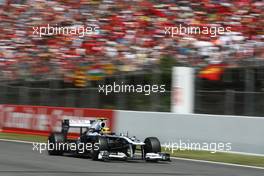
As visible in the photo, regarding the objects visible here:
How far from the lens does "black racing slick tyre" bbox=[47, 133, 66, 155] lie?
1063cm

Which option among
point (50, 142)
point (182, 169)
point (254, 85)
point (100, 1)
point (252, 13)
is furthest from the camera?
point (100, 1)

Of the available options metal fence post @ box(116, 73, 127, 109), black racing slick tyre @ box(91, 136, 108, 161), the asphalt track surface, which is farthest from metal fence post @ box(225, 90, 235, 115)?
black racing slick tyre @ box(91, 136, 108, 161)

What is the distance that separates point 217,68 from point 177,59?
1795 mm

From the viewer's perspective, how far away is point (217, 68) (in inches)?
560

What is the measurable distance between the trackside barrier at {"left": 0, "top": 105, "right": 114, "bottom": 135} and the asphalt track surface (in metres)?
5.33

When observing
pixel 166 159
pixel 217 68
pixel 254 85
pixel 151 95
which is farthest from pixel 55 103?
pixel 166 159

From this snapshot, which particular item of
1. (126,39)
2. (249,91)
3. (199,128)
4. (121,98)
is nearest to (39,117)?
(121,98)

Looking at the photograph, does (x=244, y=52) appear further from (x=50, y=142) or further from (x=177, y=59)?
(x=50, y=142)

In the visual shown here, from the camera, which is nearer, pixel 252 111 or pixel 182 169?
pixel 182 169

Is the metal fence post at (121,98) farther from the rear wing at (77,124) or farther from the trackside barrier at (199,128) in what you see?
the rear wing at (77,124)

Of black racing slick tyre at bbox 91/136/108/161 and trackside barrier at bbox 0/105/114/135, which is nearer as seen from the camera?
black racing slick tyre at bbox 91/136/108/161

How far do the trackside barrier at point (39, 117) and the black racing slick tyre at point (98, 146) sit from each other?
17.5ft

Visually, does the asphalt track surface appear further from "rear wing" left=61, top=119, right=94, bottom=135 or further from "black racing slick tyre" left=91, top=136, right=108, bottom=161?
"rear wing" left=61, top=119, right=94, bottom=135

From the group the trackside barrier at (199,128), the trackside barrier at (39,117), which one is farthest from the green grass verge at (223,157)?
the trackside barrier at (39,117)
